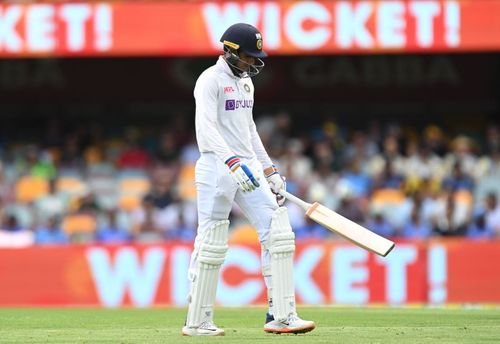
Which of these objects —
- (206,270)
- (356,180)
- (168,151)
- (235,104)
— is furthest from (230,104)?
(168,151)

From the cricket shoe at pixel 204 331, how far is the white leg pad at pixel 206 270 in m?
0.02

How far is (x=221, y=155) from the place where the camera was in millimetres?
7430

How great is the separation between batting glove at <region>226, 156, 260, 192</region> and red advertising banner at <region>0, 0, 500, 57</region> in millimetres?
8348

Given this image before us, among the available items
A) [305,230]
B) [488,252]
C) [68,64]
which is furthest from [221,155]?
[68,64]

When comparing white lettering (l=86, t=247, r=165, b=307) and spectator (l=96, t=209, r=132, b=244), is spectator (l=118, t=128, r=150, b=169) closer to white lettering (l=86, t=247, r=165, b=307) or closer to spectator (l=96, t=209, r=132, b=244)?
spectator (l=96, t=209, r=132, b=244)

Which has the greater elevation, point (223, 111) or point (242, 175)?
point (223, 111)

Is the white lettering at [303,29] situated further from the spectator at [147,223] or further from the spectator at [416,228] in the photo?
the spectator at [147,223]

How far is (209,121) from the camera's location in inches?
296

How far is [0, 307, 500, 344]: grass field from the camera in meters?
7.38

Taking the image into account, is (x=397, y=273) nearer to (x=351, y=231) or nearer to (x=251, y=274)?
(x=251, y=274)

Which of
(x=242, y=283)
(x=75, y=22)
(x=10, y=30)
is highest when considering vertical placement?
(x=75, y=22)

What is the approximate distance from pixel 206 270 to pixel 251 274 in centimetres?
603

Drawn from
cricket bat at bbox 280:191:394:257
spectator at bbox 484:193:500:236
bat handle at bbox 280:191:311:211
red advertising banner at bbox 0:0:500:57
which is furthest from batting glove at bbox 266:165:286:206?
red advertising banner at bbox 0:0:500:57

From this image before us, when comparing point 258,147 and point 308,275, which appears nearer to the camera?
point 258,147
